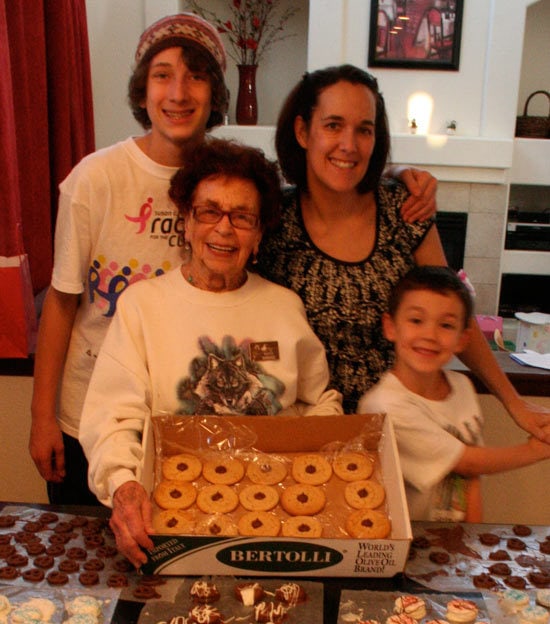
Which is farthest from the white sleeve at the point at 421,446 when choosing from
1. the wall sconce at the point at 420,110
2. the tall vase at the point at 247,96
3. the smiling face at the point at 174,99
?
the wall sconce at the point at 420,110

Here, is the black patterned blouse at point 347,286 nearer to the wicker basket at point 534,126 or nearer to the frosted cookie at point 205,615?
the frosted cookie at point 205,615

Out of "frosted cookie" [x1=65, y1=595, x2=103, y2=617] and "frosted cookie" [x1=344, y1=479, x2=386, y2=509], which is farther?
"frosted cookie" [x1=344, y1=479, x2=386, y2=509]

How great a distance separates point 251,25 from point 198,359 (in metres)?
4.75

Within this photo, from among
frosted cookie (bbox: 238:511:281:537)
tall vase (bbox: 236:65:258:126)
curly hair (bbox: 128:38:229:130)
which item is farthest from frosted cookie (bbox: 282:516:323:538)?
tall vase (bbox: 236:65:258:126)

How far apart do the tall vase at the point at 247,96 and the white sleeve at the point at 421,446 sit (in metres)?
4.31

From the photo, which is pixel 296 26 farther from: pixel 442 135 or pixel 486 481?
pixel 486 481

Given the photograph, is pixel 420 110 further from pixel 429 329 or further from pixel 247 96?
pixel 429 329

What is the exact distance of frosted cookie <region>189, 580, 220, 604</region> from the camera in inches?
40.0

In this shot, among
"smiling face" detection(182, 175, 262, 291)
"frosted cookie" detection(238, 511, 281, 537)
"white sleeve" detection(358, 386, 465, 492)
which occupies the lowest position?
"frosted cookie" detection(238, 511, 281, 537)

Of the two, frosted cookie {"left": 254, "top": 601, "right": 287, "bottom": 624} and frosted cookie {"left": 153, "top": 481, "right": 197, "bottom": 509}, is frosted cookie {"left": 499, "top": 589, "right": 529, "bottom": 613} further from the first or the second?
frosted cookie {"left": 153, "top": 481, "right": 197, "bottom": 509}

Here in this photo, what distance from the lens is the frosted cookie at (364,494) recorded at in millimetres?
1197

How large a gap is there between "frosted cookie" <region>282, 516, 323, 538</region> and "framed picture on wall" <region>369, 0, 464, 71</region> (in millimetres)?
4684

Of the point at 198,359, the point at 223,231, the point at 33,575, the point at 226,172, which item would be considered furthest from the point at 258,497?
the point at 226,172

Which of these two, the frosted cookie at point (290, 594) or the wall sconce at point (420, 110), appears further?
the wall sconce at point (420, 110)
